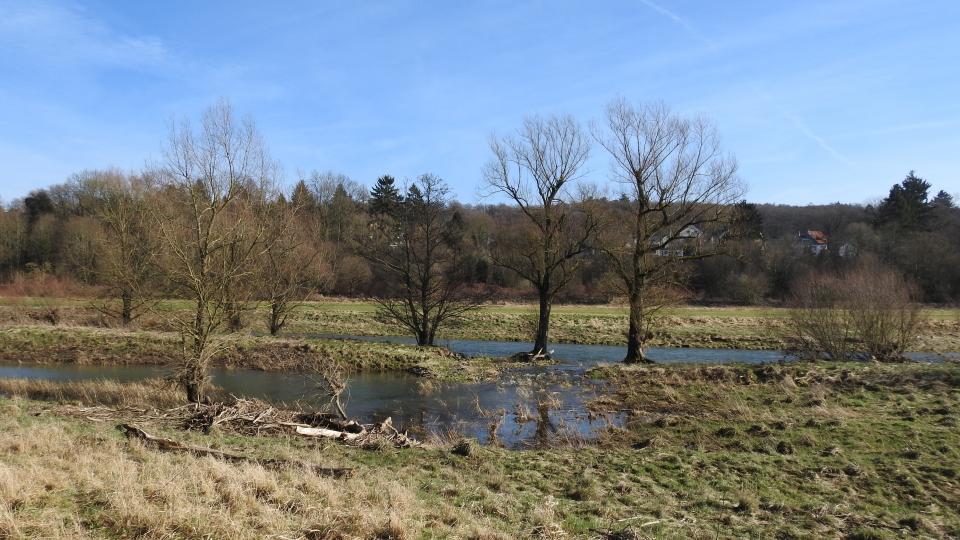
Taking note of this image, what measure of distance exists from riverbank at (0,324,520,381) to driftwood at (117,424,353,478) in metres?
12.8

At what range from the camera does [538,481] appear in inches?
374

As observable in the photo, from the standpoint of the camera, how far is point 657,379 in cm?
2014

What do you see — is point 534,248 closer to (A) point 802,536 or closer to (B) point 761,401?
(B) point 761,401

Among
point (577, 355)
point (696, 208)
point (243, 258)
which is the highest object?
point (696, 208)

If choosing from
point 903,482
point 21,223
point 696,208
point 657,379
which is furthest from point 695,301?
point 21,223

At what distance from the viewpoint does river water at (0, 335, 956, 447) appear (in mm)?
14711

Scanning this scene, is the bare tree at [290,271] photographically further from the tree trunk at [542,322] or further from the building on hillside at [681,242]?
the building on hillside at [681,242]

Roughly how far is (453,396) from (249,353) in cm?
1102

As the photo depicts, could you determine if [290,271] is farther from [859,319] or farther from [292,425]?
[859,319]

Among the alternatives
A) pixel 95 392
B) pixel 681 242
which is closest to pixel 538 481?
pixel 95 392

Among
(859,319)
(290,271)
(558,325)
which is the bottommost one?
(558,325)

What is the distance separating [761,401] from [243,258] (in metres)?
14.1

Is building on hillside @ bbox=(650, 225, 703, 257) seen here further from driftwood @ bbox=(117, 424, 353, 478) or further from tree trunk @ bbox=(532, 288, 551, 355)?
driftwood @ bbox=(117, 424, 353, 478)

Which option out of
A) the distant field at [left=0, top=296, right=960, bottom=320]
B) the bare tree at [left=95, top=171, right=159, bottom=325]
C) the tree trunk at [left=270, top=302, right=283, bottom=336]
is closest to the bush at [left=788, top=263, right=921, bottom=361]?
the distant field at [left=0, top=296, right=960, bottom=320]
